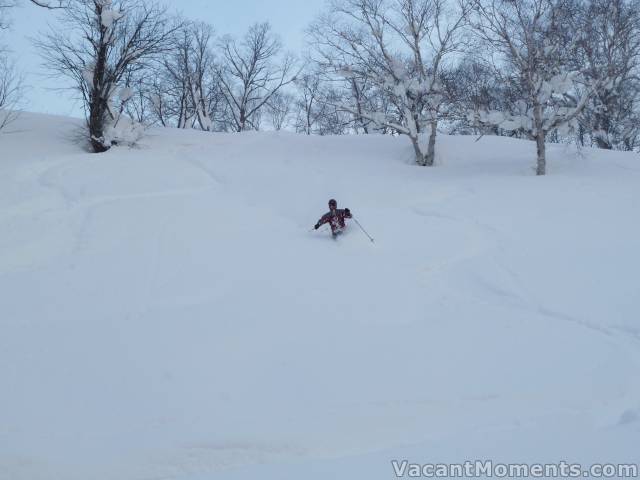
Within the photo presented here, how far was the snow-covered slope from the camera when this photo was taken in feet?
12.6

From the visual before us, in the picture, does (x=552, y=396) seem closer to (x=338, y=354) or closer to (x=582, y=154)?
(x=338, y=354)

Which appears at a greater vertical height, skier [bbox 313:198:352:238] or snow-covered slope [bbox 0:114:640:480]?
skier [bbox 313:198:352:238]

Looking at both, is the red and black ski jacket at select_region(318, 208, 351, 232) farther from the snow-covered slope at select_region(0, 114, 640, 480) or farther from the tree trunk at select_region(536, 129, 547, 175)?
Result: the tree trunk at select_region(536, 129, 547, 175)

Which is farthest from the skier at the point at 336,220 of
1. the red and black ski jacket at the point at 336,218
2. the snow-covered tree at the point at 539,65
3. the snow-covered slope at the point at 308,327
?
the snow-covered tree at the point at 539,65

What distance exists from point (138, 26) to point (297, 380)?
1777cm

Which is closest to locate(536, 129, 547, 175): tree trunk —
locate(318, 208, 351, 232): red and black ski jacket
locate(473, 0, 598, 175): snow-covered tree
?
locate(473, 0, 598, 175): snow-covered tree

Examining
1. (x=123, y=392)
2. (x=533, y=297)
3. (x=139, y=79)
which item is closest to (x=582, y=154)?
(x=533, y=297)

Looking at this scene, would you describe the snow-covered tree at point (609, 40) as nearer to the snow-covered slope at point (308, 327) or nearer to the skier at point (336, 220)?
the snow-covered slope at point (308, 327)

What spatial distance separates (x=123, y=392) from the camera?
4.54 meters

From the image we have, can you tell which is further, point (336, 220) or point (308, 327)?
point (336, 220)

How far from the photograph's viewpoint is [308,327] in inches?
233

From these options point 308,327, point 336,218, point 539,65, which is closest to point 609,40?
point 539,65

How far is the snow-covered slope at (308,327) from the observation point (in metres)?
3.84

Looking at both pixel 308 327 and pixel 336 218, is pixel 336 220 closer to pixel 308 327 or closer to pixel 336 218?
pixel 336 218
